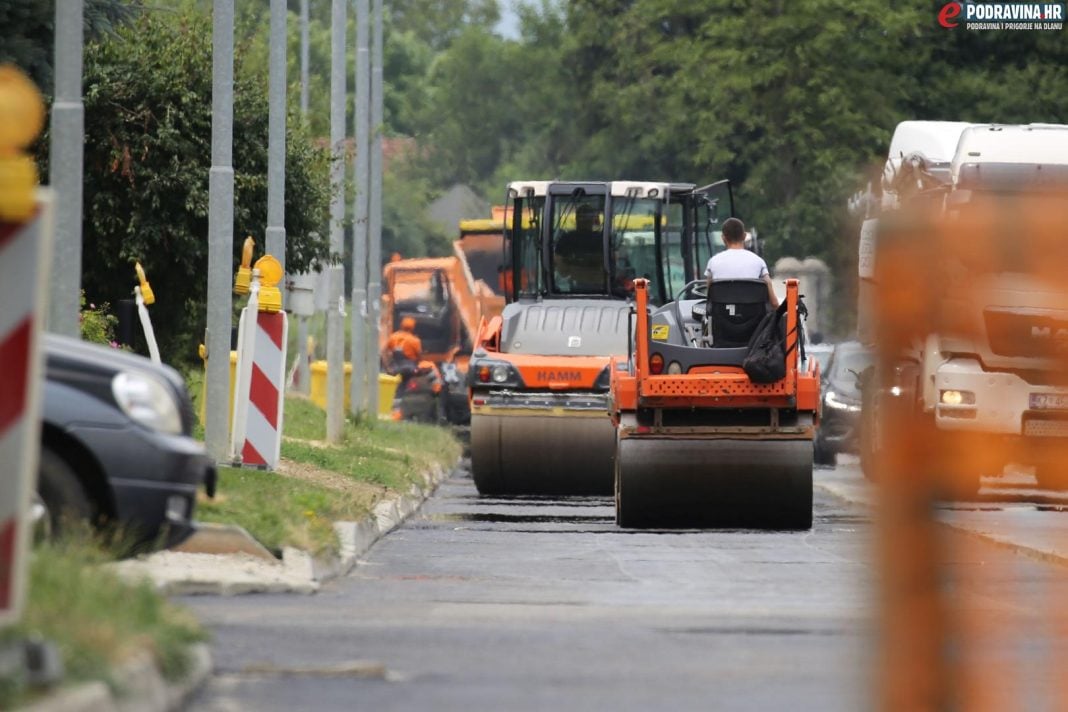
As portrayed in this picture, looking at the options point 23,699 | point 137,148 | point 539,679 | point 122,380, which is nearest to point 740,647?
point 539,679

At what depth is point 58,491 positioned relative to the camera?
11.2 meters

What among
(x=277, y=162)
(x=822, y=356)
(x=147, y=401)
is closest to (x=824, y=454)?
(x=822, y=356)

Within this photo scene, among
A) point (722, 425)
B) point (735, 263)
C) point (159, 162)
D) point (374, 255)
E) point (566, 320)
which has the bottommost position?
point (722, 425)

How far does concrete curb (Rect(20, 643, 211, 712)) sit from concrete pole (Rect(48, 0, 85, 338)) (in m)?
4.79

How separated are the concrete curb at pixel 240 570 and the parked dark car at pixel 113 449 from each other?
0.90ft

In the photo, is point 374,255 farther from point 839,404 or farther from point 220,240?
point 220,240

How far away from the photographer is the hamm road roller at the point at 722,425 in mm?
19016

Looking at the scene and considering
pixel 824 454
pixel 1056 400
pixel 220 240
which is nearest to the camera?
pixel 1056 400

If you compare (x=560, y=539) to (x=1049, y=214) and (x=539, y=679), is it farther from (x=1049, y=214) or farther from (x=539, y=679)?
(x=1049, y=214)

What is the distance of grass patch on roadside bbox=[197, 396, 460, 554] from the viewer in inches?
592

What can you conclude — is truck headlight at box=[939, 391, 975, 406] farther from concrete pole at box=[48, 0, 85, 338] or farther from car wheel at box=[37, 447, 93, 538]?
car wheel at box=[37, 447, 93, 538]

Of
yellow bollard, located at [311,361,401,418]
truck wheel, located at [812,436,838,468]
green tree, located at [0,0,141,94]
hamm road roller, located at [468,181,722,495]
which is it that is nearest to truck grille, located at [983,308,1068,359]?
hamm road roller, located at [468,181,722,495]

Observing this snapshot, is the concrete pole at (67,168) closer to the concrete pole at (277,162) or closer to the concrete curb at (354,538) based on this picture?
the concrete curb at (354,538)

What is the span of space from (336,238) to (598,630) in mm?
23073
